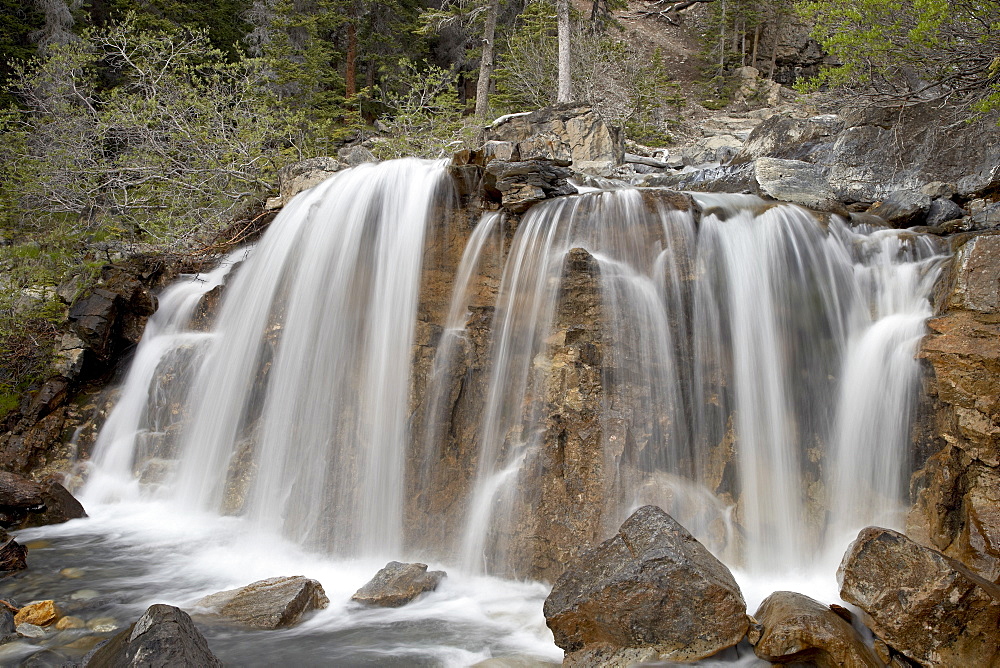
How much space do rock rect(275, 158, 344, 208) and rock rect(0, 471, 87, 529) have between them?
20.9ft

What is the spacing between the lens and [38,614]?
4703 mm

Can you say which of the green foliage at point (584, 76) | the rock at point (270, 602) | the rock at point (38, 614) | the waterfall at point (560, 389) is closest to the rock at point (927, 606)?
the waterfall at point (560, 389)

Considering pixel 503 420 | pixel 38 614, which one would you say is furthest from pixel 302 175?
pixel 38 614

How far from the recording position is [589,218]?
735cm

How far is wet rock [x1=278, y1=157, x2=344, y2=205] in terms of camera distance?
11727mm

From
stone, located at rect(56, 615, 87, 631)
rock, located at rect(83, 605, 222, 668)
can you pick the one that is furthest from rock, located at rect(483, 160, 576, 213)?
stone, located at rect(56, 615, 87, 631)

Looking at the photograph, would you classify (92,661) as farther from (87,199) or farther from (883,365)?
(87,199)

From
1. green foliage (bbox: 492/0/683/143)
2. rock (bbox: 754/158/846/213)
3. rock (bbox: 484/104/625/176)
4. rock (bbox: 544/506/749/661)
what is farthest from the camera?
green foliage (bbox: 492/0/683/143)

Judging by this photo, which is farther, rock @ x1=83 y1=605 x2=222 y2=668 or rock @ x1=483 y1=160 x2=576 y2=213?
rock @ x1=483 y1=160 x2=576 y2=213

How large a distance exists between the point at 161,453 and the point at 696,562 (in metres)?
7.48

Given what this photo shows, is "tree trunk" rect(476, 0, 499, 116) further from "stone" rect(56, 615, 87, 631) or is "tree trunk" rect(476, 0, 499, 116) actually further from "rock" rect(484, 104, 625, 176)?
"stone" rect(56, 615, 87, 631)

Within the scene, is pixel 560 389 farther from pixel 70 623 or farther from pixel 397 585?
pixel 70 623

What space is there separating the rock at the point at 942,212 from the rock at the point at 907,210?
9 centimetres

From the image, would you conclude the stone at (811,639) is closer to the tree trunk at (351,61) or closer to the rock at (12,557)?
the rock at (12,557)
